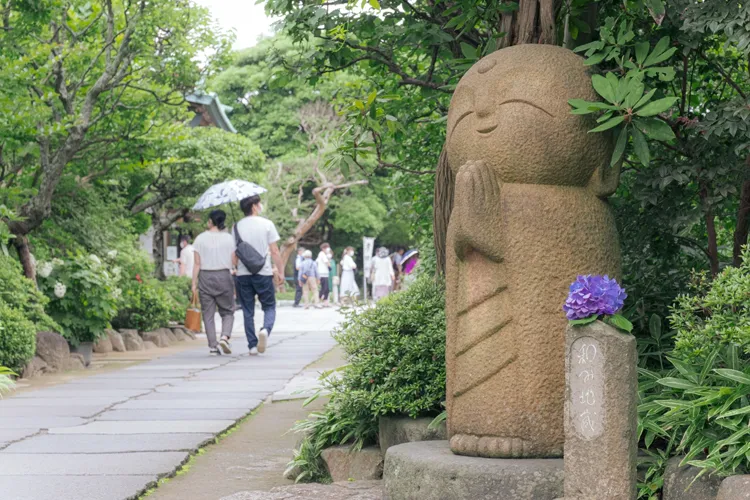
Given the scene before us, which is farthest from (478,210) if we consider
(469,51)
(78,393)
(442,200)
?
(78,393)

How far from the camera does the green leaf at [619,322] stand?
3307mm

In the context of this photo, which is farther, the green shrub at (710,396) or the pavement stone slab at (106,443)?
the pavement stone slab at (106,443)

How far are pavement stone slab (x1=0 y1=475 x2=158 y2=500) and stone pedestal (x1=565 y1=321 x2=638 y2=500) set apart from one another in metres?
2.34

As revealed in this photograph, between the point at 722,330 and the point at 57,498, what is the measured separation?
125 inches

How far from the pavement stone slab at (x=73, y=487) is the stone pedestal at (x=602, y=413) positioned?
2341 millimetres

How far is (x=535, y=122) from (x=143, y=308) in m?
11.0

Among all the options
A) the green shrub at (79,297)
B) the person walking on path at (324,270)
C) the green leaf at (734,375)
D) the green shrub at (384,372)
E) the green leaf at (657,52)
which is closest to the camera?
the green leaf at (734,375)

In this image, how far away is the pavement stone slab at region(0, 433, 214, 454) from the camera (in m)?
5.81

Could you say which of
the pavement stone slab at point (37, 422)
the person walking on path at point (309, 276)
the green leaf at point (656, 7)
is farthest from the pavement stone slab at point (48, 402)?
the person walking on path at point (309, 276)

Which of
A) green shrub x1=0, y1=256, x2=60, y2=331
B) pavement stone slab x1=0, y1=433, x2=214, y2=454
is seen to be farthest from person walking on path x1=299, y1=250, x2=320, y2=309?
pavement stone slab x1=0, y1=433, x2=214, y2=454

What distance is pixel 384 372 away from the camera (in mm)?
5066

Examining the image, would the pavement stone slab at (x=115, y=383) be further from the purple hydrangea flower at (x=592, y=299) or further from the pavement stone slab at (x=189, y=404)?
the purple hydrangea flower at (x=592, y=299)

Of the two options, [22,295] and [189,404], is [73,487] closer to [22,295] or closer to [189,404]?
[189,404]

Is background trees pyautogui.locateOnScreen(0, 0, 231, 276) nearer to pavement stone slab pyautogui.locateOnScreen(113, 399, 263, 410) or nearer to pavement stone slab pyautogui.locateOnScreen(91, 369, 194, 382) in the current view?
pavement stone slab pyautogui.locateOnScreen(91, 369, 194, 382)
